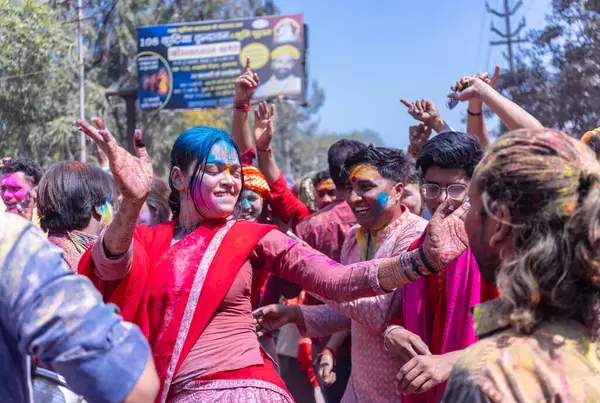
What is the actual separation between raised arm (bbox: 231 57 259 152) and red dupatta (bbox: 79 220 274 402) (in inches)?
53.1

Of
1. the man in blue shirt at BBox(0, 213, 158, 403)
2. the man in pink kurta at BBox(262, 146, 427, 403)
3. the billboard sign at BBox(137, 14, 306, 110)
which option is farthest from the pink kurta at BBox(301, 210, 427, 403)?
the billboard sign at BBox(137, 14, 306, 110)

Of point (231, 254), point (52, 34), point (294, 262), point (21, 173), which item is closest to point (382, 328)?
point (294, 262)

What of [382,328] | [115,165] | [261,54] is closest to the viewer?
[115,165]

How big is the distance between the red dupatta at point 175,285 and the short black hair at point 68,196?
2.23ft

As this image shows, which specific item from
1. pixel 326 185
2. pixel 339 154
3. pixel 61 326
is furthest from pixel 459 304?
pixel 326 185

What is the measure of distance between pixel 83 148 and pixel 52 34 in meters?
9.58

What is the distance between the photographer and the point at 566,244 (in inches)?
58.8

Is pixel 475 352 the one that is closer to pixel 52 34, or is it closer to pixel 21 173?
pixel 21 173

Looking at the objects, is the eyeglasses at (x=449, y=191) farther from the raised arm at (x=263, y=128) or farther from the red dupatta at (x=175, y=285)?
the raised arm at (x=263, y=128)

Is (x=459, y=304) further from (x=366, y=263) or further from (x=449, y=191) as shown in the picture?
(x=449, y=191)

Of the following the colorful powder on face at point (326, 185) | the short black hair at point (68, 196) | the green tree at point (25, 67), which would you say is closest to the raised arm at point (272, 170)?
the colorful powder on face at point (326, 185)

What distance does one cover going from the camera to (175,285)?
257cm

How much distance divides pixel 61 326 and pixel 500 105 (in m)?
2.14

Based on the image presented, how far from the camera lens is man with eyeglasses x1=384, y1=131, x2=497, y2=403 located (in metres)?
2.53
